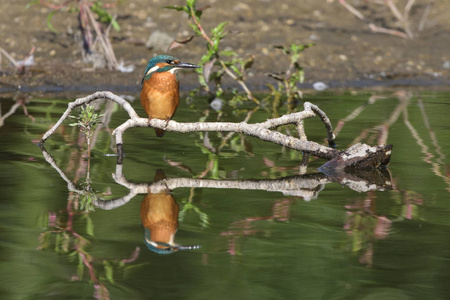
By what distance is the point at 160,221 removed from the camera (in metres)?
5.22

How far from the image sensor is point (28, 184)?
6398 millimetres

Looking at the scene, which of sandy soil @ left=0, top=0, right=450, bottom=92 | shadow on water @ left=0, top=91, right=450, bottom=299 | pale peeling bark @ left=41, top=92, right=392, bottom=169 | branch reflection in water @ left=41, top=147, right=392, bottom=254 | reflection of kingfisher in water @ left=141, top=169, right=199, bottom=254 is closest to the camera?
shadow on water @ left=0, top=91, right=450, bottom=299

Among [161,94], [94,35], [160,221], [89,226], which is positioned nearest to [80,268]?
[89,226]

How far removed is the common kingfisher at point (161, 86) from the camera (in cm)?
706

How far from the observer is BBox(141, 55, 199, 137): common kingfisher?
23.2 feet

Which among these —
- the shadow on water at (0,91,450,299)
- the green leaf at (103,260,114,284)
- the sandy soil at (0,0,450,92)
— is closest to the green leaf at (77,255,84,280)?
the shadow on water at (0,91,450,299)

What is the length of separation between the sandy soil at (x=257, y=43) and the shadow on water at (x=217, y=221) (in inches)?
Answer: 173

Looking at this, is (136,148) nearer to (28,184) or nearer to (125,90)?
(28,184)

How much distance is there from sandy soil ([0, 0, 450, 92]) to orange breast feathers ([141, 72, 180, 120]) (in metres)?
5.47

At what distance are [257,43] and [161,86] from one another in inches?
310

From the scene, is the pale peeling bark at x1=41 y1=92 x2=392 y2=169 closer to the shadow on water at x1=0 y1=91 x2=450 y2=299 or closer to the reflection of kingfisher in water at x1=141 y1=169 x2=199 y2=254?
the shadow on water at x1=0 y1=91 x2=450 y2=299

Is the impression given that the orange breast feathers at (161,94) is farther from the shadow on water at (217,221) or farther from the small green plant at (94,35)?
the small green plant at (94,35)

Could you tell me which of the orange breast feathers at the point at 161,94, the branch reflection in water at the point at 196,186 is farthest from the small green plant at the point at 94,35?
the branch reflection in water at the point at 196,186

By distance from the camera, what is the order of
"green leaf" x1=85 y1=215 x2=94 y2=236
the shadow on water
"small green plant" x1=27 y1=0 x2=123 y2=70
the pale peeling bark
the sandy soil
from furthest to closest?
1. the sandy soil
2. "small green plant" x1=27 y1=0 x2=123 y2=70
3. the pale peeling bark
4. "green leaf" x1=85 y1=215 x2=94 y2=236
5. the shadow on water
